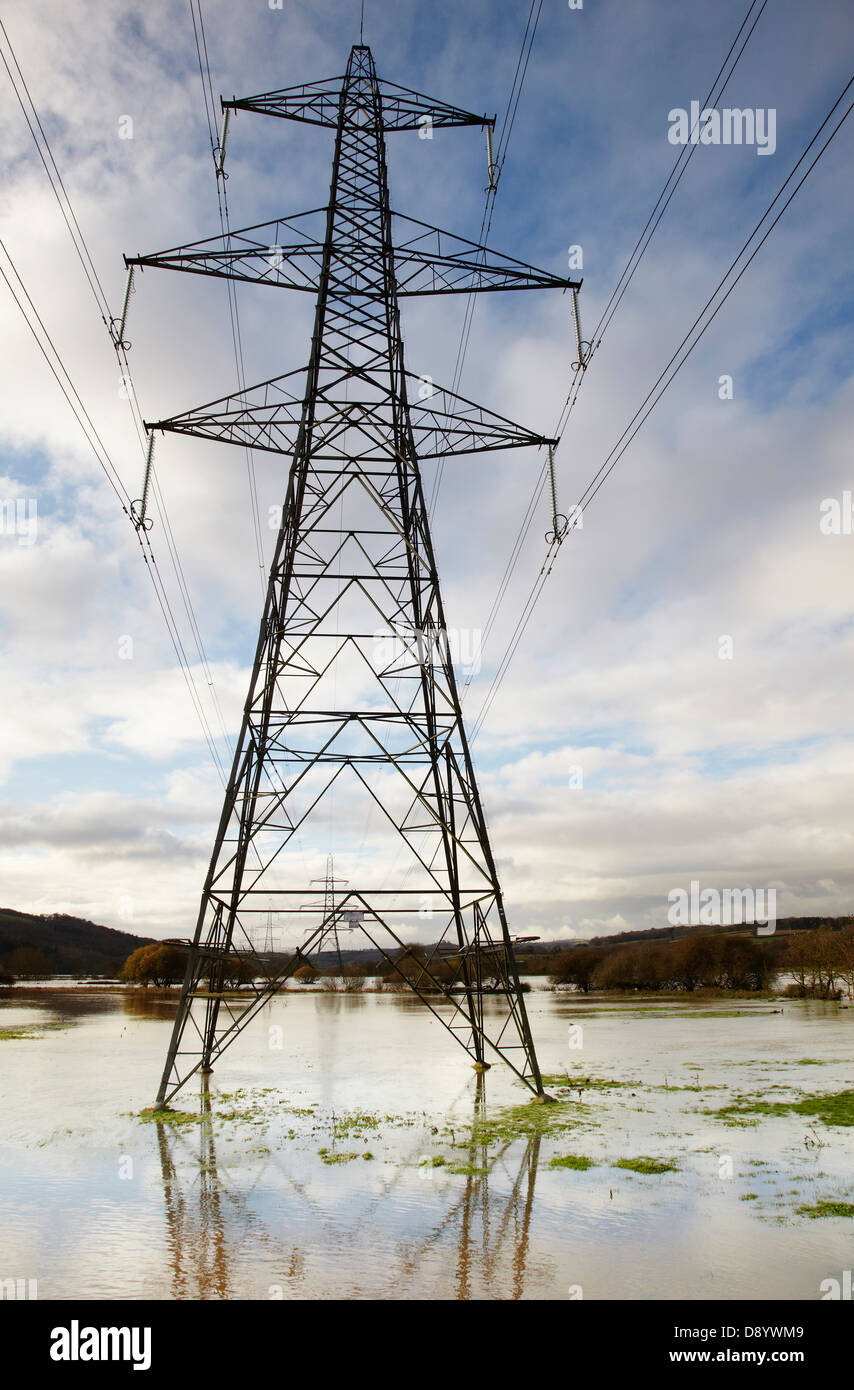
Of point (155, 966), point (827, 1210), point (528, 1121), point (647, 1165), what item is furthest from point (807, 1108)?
point (155, 966)

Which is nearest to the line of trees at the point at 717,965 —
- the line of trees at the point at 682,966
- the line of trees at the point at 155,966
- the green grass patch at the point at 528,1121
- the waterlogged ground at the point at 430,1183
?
the line of trees at the point at 682,966

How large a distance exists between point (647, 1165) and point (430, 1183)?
364cm

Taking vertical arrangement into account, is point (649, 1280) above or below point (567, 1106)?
above

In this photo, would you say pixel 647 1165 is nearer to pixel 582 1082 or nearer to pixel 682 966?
pixel 582 1082

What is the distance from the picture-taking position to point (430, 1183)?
12320 mm

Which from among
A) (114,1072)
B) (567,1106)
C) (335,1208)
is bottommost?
(114,1072)

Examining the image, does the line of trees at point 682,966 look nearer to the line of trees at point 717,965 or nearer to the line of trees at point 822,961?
the line of trees at point 717,965

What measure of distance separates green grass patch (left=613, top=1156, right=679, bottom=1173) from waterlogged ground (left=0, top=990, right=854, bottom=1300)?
0.06 metres

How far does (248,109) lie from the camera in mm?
21828

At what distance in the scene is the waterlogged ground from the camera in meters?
8.72
